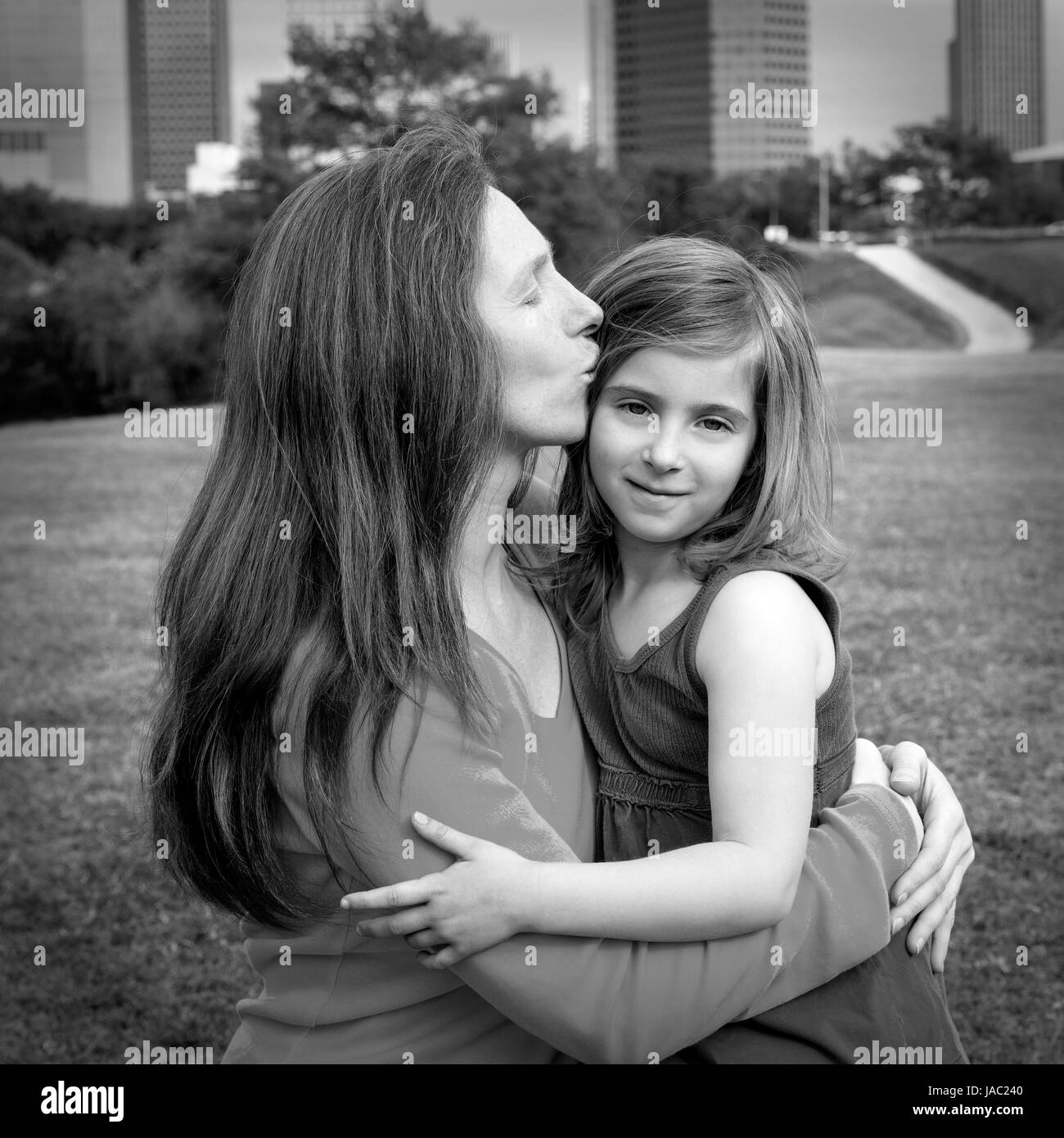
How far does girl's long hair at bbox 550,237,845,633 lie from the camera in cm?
143

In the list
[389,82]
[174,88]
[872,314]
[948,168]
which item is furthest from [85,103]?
[948,168]

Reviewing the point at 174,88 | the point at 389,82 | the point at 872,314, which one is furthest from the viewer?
the point at 389,82

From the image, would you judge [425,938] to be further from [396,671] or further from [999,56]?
[999,56]

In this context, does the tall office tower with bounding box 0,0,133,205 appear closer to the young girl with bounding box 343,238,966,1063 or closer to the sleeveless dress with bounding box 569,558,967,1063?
the young girl with bounding box 343,238,966,1063

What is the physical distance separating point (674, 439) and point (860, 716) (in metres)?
2.97

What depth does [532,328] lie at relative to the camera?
54.2 inches

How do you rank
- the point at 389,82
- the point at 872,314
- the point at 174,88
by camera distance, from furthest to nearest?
1. the point at 389,82
2. the point at 174,88
3. the point at 872,314

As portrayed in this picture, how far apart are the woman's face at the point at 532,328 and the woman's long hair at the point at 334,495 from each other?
0.02 m

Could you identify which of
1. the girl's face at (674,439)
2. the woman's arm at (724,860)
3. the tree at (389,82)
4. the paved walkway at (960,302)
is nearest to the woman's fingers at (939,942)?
the woman's arm at (724,860)

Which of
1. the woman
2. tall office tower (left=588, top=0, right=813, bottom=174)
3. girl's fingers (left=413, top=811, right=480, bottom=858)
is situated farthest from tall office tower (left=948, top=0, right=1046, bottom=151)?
girl's fingers (left=413, top=811, right=480, bottom=858)
